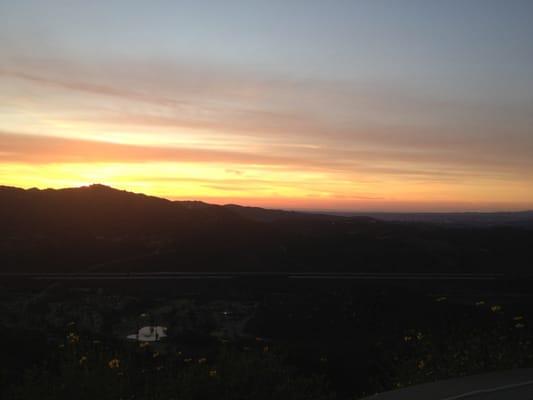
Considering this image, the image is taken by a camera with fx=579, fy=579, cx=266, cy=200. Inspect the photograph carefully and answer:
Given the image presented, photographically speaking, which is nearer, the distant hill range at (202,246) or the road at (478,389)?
the road at (478,389)

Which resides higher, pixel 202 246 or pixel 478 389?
pixel 478 389

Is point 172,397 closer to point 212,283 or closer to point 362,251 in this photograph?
point 212,283

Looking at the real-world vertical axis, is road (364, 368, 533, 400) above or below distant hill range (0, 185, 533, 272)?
above

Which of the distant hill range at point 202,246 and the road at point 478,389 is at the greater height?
the road at point 478,389

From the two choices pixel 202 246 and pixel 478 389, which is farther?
pixel 202 246

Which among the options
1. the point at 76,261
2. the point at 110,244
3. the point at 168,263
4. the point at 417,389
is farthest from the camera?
the point at 110,244

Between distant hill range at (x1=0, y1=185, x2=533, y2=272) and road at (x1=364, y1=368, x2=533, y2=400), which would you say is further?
distant hill range at (x1=0, y1=185, x2=533, y2=272)

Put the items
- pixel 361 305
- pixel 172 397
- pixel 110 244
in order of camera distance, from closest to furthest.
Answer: pixel 172 397 < pixel 361 305 < pixel 110 244

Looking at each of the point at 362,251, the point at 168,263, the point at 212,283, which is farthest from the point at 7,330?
the point at 362,251
